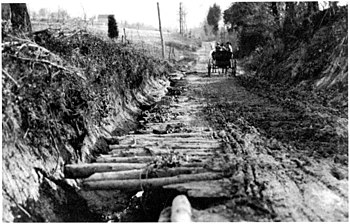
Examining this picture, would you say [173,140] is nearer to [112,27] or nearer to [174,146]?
[174,146]

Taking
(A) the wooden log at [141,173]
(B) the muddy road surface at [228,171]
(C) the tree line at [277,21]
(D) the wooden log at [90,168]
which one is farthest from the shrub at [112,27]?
(A) the wooden log at [141,173]

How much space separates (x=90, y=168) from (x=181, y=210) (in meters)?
2.48

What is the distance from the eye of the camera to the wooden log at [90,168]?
22.2 ft

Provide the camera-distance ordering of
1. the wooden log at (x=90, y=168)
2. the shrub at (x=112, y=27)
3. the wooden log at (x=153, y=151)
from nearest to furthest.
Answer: the wooden log at (x=90, y=168) < the wooden log at (x=153, y=151) < the shrub at (x=112, y=27)

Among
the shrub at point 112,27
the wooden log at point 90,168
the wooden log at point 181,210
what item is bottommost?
the wooden log at point 90,168

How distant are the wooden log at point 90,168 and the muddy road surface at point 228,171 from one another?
0.02 metres

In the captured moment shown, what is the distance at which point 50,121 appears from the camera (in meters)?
6.90

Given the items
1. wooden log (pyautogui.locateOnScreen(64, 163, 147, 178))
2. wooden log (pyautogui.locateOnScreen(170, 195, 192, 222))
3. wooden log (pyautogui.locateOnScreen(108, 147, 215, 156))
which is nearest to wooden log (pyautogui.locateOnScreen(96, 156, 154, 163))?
wooden log (pyautogui.locateOnScreen(64, 163, 147, 178))

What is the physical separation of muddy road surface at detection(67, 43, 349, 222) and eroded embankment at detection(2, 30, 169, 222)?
0.44m

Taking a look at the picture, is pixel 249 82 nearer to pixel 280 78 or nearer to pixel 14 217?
pixel 280 78

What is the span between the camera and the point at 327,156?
675 cm

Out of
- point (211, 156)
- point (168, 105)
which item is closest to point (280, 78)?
point (168, 105)

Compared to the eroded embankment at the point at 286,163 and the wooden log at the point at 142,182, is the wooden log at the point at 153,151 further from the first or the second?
the wooden log at the point at 142,182

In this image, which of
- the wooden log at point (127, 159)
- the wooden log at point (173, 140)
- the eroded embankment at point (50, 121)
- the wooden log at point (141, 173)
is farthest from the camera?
the wooden log at point (173, 140)
